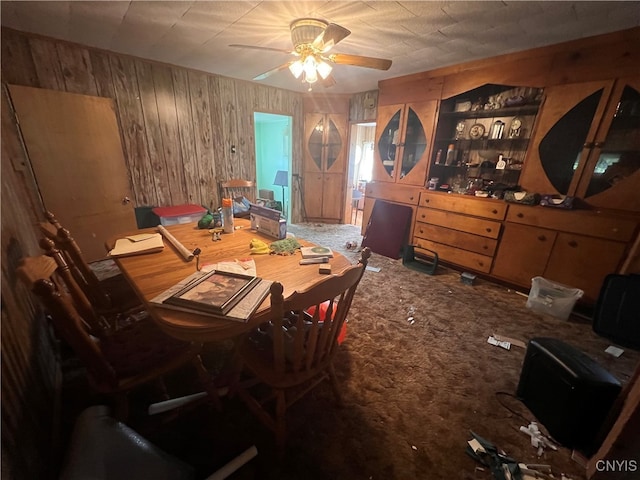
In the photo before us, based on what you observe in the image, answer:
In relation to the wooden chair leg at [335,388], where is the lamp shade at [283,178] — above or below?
above

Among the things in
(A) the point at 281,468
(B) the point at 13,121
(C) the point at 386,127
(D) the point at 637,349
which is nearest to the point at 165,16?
(B) the point at 13,121

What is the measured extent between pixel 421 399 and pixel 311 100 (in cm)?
478

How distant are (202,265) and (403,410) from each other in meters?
1.40

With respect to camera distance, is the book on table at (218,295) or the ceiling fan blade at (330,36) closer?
the book on table at (218,295)

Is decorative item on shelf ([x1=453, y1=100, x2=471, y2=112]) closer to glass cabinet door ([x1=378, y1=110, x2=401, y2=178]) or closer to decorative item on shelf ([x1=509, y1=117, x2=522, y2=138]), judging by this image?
decorative item on shelf ([x1=509, y1=117, x2=522, y2=138])

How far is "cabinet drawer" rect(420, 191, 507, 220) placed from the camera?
109 inches

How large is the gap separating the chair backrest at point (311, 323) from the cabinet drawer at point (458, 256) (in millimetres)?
2443

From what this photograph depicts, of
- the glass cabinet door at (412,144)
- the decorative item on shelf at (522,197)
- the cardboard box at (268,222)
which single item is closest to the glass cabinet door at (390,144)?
the glass cabinet door at (412,144)

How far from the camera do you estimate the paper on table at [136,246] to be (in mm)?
1484

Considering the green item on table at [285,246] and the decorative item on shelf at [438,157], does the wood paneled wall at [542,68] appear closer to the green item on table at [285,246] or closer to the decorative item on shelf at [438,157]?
the decorative item on shelf at [438,157]

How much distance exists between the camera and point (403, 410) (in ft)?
4.78

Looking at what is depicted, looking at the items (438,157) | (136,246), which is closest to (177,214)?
(136,246)

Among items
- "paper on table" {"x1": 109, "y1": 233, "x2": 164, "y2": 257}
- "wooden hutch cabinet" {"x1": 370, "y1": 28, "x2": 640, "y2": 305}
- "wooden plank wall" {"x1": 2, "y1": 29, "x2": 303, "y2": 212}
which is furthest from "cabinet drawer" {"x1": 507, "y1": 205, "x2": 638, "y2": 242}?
"wooden plank wall" {"x1": 2, "y1": 29, "x2": 303, "y2": 212}

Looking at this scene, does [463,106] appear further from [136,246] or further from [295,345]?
[136,246]
